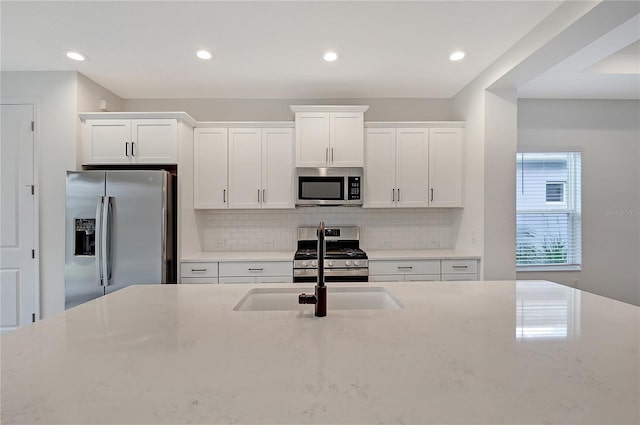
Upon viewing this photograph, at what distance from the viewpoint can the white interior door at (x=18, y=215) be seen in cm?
296

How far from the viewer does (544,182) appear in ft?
12.7

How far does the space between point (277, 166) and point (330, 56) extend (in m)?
1.26

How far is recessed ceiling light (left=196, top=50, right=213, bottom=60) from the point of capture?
2.61 m

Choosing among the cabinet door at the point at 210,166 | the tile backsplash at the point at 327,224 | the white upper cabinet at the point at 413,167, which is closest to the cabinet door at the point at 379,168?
the white upper cabinet at the point at 413,167

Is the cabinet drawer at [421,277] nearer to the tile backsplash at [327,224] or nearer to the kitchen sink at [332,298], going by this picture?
the tile backsplash at [327,224]

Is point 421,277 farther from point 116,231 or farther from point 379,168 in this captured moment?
point 116,231

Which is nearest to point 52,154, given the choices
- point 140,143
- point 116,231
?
point 140,143

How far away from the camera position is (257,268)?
3.11m

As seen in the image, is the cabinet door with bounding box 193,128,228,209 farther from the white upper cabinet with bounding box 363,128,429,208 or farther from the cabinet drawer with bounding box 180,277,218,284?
the white upper cabinet with bounding box 363,128,429,208

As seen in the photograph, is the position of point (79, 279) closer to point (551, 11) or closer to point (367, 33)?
point (367, 33)

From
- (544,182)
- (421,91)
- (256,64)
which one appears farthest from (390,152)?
(544,182)

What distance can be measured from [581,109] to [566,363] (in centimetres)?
431

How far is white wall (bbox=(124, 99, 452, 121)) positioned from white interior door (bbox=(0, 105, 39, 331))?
1024 mm

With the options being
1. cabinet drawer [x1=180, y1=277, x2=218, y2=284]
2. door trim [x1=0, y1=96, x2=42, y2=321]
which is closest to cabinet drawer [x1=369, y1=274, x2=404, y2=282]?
cabinet drawer [x1=180, y1=277, x2=218, y2=284]
